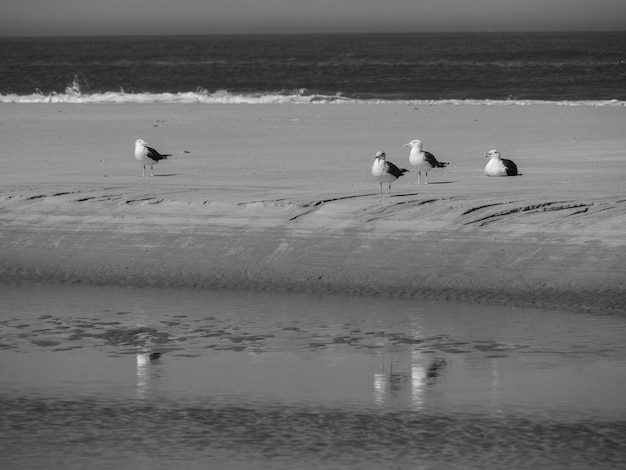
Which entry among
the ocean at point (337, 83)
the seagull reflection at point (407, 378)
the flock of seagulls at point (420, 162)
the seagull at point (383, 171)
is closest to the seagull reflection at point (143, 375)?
the seagull reflection at point (407, 378)

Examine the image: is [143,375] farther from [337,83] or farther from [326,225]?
[337,83]

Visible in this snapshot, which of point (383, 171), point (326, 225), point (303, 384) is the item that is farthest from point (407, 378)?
point (383, 171)

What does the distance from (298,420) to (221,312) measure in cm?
337

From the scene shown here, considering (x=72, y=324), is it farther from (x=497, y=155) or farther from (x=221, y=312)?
(x=497, y=155)

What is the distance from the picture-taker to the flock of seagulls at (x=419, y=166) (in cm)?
1375

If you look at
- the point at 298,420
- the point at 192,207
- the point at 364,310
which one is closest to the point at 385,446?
the point at 298,420

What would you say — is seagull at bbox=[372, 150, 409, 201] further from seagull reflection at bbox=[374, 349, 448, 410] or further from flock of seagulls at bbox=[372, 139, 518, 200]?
seagull reflection at bbox=[374, 349, 448, 410]

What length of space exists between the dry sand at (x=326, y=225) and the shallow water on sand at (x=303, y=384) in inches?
17.5

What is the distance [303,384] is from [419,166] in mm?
6645

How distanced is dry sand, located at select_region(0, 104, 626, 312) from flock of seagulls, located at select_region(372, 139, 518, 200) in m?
0.17

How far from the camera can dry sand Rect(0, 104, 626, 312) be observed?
1166 centimetres

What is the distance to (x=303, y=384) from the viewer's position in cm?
877

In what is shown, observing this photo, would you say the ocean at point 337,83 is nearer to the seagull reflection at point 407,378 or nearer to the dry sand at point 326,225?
the dry sand at point 326,225

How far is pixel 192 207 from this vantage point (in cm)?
1360
